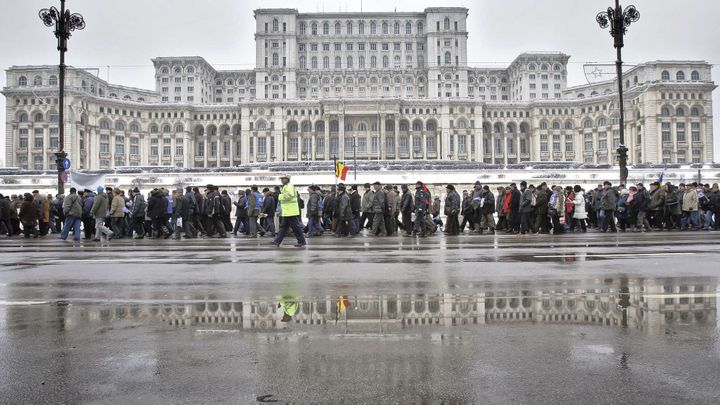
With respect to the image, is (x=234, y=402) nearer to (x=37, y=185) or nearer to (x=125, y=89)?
(x=37, y=185)

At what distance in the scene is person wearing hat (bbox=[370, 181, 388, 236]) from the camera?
17.4 metres

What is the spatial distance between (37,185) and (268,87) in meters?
63.2

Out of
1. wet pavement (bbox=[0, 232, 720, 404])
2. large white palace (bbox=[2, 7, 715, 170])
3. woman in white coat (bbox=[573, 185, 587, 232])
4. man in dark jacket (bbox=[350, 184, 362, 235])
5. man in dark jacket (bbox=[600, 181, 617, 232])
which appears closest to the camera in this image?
wet pavement (bbox=[0, 232, 720, 404])

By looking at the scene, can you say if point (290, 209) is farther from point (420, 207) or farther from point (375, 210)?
point (420, 207)

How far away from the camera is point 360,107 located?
343 ft

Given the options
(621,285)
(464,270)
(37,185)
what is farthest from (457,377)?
(37,185)

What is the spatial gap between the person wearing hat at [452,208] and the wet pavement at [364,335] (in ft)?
29.5

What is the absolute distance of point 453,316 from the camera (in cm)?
518

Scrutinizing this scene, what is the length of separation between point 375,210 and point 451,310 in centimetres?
1212

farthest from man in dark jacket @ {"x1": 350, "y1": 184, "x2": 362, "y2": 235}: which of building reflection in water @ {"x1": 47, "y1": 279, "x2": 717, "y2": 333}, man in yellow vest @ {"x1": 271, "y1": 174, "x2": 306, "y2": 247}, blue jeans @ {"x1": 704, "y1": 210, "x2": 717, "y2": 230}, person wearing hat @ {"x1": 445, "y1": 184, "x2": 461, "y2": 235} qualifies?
Result: blue jeans @ {"x1": 704, "y1": 210, "x2": 717, "y2": 230}

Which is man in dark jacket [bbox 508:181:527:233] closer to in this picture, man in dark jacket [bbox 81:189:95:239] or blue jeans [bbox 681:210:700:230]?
blue jeans [bbox 681:210:700:230]

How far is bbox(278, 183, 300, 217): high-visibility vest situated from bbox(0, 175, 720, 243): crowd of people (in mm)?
3735

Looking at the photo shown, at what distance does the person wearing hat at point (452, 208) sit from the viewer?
1758 centimetres

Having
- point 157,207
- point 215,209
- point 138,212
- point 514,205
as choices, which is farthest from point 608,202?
point 138,212
